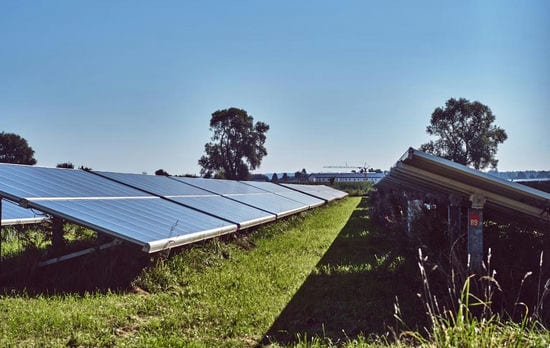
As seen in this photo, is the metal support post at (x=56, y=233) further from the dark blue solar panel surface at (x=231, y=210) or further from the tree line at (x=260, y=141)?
the tree line at (x=260, y=141)

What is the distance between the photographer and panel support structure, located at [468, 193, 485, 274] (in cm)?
632

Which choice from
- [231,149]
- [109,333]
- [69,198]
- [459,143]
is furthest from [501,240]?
[231,149]

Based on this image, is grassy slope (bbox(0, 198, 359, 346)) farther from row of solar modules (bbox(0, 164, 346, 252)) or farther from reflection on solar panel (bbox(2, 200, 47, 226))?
reflection on solar panel (bbox(2, 200, 47, 226))

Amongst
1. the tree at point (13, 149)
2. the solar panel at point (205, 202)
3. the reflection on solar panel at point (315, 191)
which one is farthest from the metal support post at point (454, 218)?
the tree at point (13, 149)

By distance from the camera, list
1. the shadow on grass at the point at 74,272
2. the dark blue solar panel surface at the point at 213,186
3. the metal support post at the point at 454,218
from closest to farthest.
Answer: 1. the shadow on grass at the point at 74,272
2. the metal support post at the point at 454,218
3. the dark blue solar panel surface at the point at 213,186

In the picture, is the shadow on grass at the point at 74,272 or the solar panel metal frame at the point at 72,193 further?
the shadow on grass at the point at 74,272

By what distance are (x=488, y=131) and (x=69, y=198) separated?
5907cm

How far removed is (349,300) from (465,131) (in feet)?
189

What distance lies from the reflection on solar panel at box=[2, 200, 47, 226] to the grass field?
13.3 ft

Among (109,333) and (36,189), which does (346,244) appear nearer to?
(36,189)

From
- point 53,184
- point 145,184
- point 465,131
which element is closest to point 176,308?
point 53,184

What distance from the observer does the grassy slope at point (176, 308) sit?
4.52 m

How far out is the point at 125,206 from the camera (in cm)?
814

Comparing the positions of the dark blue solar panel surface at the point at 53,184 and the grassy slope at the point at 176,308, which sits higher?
the dark blue solar panel surface at the point at 53,184
